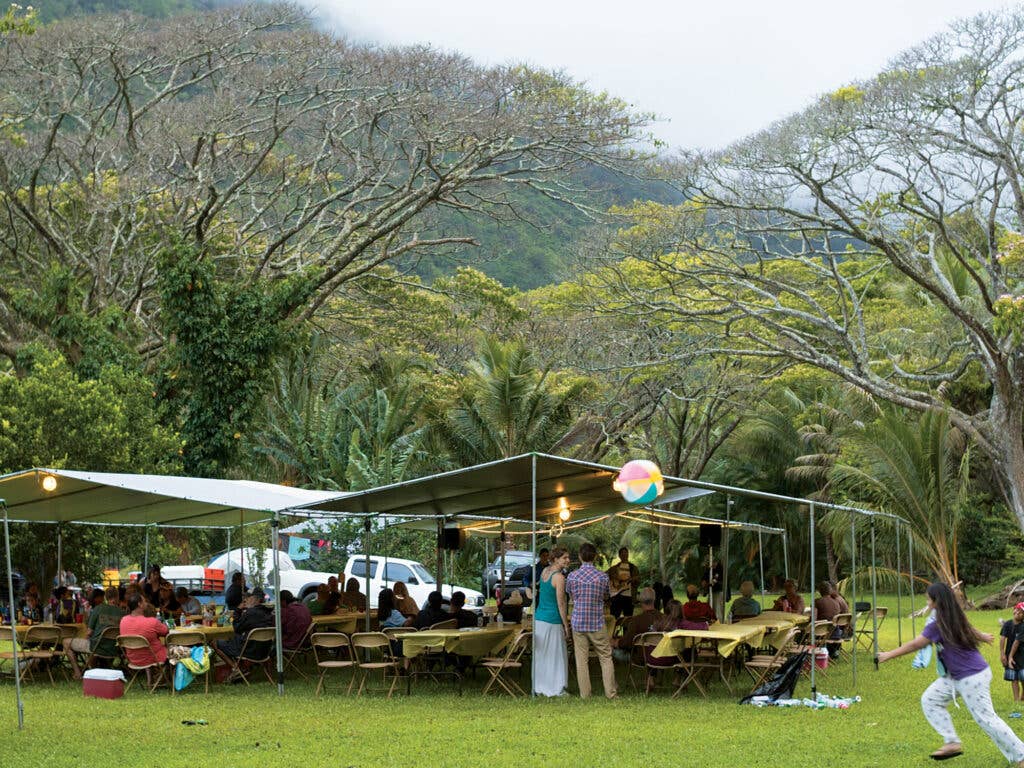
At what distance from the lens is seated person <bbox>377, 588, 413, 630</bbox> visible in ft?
47.5

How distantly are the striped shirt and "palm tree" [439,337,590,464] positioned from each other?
47.6 feet

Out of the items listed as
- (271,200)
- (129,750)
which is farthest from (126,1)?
(129,750)

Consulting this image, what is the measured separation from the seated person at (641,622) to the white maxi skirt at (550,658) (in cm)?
119

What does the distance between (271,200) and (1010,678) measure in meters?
16.8

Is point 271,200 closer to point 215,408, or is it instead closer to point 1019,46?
point 215,408

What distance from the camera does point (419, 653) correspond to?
39.7ft

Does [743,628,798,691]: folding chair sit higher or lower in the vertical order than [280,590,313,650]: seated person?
lower

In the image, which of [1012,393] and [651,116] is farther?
[651,116]

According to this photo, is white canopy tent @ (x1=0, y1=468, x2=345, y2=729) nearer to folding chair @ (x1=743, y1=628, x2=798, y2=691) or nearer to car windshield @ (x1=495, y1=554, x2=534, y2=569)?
folding chair @ (x1=743, y1=628, x2=798, y2=691)

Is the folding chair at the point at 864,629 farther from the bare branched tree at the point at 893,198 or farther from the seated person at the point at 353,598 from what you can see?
the seated person at the point at 353,598

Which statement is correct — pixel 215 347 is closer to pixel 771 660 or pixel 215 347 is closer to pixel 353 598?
pixel 353 598

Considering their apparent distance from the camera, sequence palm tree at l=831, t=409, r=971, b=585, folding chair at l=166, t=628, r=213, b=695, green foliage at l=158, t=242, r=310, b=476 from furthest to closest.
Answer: palm tree at l=831, t=409, r=971, b=585 < green foliage at l=158, t=242, r=310, b=476 < folding chair at l=166, t=628, r=213, b=695

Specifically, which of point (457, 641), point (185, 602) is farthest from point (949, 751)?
point (185, 602)

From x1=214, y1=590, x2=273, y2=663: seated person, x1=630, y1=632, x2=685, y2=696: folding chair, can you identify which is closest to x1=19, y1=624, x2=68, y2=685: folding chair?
x1=214, y1=590, x2=273, y2=663: seated person
